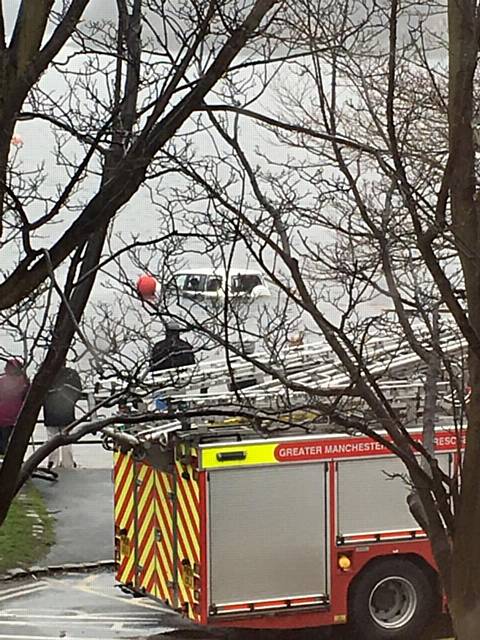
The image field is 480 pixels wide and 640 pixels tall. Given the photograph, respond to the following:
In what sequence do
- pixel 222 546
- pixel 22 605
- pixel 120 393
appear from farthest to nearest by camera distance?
pixel 22 605 → pixel 222 546 → pixel 120 393

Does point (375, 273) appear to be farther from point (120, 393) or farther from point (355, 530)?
point (355, 530)

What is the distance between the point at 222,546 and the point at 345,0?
4.87 meters

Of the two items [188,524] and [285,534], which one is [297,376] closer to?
[285,534]

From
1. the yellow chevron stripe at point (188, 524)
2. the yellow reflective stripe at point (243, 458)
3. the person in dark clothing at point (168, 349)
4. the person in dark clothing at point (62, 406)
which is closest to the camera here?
the person in dark clothing at point (168, 349)

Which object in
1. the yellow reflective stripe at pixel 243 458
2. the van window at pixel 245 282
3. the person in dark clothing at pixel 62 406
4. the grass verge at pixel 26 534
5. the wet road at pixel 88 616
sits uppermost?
the van window at pixel 245 282

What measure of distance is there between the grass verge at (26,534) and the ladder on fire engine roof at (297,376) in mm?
3493

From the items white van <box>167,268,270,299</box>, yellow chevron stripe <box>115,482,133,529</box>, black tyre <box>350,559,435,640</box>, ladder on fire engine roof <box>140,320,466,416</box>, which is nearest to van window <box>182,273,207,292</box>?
white van <box>167,268,270,299</box>

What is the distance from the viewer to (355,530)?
9.77 m

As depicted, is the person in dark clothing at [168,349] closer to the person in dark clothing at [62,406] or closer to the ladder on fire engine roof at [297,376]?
the ladder on fire engine roof at [297,376]

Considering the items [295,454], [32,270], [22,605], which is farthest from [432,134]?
[22,605]

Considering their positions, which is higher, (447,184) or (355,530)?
(447,184)

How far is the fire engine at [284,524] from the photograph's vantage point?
934cm

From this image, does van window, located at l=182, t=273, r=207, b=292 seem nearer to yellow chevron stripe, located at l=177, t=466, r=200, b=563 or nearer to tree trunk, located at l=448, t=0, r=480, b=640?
yellow chevron stripe, located at l=177, t=466, r=200, b=563

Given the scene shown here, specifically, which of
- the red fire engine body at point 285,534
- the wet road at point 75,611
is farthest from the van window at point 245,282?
the wet road at point 75,611
